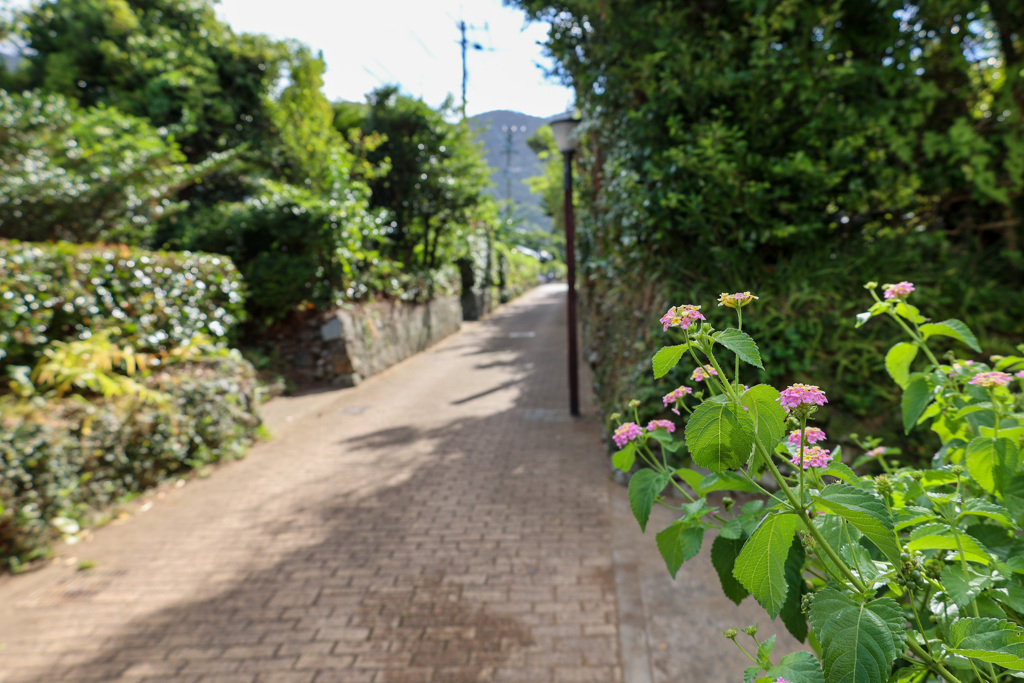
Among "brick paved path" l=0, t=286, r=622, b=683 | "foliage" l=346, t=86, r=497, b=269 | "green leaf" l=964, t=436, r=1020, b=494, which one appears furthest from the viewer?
"foliage" l=346, t=86, r=497, b=269

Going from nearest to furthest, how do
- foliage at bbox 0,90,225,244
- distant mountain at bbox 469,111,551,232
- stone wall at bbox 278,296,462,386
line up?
foliage at bbox 0,90,225,244
stone wall at bbox 278,296,462,386
distant mountain at bbox 469,111,551,232

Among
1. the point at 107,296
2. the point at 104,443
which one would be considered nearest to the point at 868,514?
the point at 104,443

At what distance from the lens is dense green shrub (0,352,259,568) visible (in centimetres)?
412

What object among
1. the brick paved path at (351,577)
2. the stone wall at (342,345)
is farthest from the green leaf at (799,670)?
the stone wall at (342,345)

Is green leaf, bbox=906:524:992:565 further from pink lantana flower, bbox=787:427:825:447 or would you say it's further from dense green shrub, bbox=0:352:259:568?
dense green shrub, bbox=0:352:259:568

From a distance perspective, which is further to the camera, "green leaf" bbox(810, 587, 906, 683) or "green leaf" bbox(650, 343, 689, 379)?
"green leaf" bbox(650, 343, 689, 379)

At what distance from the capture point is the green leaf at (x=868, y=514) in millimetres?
836

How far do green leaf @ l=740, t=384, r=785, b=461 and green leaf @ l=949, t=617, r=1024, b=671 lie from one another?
348 mm

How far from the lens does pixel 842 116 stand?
482cm

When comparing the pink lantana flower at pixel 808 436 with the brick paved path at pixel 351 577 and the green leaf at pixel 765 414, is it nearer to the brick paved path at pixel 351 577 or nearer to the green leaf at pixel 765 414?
the green leaf at pixel 765 414

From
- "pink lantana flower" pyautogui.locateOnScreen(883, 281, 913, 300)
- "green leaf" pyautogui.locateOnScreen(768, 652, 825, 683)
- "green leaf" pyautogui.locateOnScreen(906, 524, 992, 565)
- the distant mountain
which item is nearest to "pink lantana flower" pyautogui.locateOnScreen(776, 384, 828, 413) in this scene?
"green leaf" pyautogui.locateOnScreen(906, 524, 992, 565)

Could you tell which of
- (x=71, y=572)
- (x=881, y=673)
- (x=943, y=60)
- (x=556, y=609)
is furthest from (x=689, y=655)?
(x=943, y=60)

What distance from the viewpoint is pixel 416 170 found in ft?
48.9

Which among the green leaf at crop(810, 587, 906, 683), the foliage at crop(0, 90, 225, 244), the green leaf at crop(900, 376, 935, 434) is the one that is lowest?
the green leaf at crop(810, 587, 906, 683)
